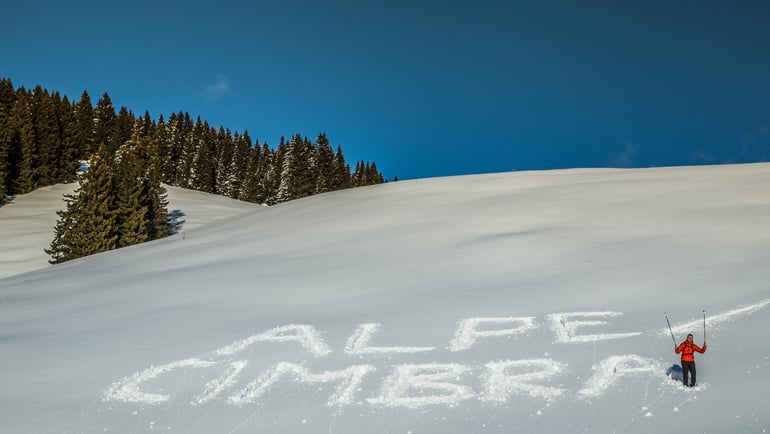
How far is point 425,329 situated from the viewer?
11.4 meters

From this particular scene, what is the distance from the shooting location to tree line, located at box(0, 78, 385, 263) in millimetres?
40625

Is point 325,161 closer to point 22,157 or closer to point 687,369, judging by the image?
point 22,157

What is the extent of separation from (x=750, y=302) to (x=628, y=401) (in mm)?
4260

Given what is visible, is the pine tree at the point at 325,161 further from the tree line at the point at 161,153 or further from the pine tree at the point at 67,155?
the pine tree at the point at 67,155

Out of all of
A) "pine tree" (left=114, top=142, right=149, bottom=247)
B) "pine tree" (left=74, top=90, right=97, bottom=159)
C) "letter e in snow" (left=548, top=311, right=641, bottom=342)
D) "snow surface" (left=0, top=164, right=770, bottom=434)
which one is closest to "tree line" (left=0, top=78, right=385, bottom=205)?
"pine tree" (left=74, top=90, right=97, bottom=159)

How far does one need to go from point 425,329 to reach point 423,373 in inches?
70.1

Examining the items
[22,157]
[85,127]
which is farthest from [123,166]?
[85,127]

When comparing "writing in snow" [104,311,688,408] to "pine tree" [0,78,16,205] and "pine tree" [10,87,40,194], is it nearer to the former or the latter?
"pine tree" [0,78,16,205]

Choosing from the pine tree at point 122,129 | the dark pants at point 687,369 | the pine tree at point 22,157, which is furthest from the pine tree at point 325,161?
the dark pants at point 687,369

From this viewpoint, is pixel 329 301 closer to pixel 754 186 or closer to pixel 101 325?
pixel 101 325

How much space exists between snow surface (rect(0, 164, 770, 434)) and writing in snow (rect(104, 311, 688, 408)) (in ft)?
0.12

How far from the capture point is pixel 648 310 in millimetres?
11117

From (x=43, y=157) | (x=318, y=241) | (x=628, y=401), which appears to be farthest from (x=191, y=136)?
(x=628, y=401)

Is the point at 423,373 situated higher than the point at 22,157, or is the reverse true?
the point at 22,157
